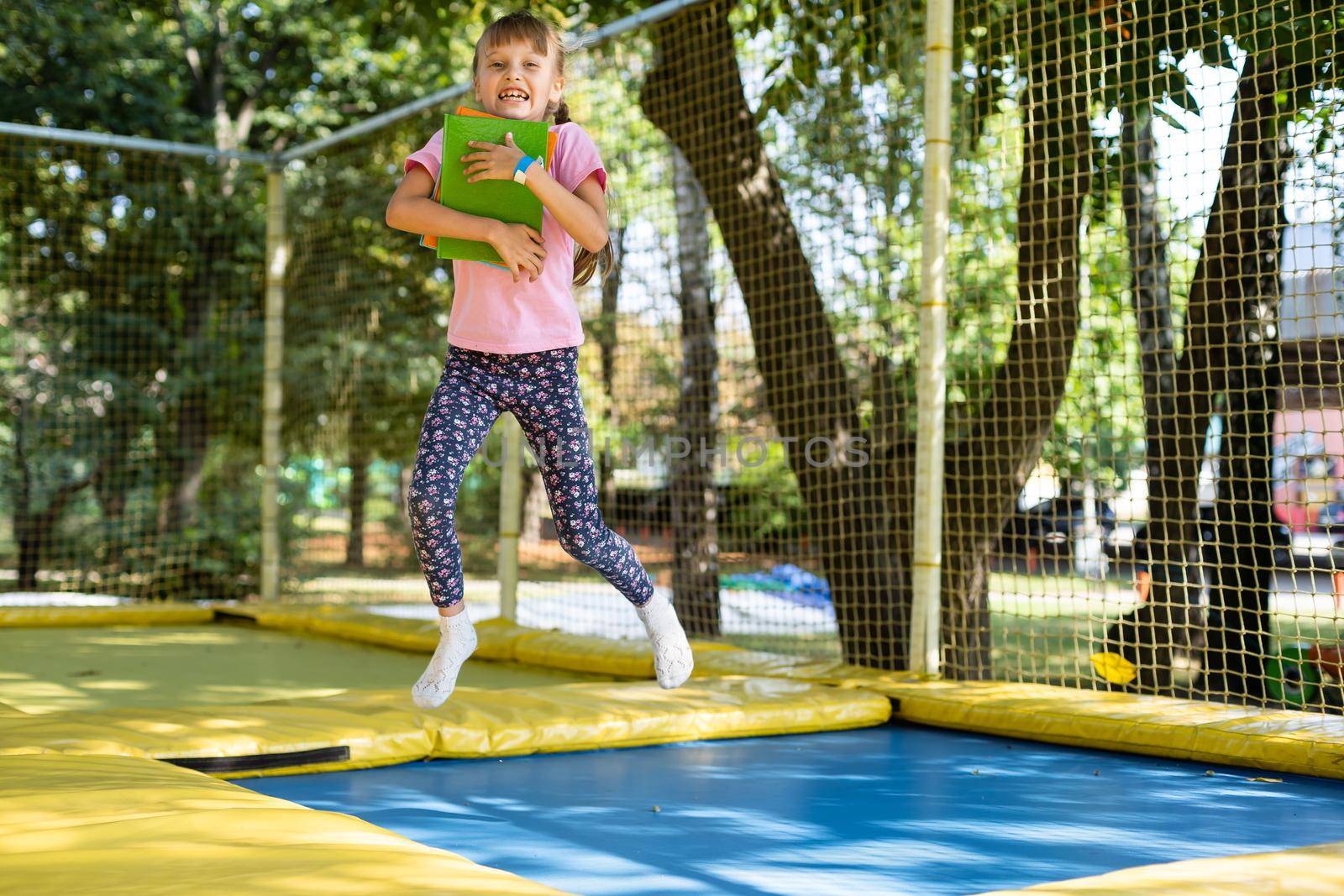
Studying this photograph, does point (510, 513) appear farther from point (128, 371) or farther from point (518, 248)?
point (128, 371)

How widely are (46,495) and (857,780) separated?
6031 millimetres

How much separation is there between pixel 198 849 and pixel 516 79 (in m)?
1.37

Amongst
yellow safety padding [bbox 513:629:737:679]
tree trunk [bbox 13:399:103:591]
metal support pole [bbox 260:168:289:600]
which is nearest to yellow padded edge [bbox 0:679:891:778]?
yellow safety padding [bbox 513:629:737:679]

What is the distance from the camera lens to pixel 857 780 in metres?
2.31

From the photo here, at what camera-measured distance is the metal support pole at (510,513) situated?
4.58 meters

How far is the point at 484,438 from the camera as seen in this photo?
7.58 feet

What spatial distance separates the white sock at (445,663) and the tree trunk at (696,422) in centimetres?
225

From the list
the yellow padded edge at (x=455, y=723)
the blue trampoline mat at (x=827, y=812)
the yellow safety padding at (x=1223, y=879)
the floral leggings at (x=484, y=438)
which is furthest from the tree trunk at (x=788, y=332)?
the yellow safety padding at (x=1223, y=879)

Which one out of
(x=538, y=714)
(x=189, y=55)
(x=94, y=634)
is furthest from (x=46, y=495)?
(x=538, y=714)

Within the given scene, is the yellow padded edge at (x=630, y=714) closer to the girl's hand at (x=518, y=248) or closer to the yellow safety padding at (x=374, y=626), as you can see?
the yellow safety padding at (x=374, y=626)

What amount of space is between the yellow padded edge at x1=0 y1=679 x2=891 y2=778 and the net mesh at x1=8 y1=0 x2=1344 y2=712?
29.0 inches

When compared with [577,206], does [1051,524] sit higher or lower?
lower

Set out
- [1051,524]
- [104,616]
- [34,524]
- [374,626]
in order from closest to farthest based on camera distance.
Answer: [374,626] < [104,616] < [1051,524] < [34,524]

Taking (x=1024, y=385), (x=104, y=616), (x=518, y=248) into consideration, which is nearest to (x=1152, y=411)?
(x=1024, y=385)
